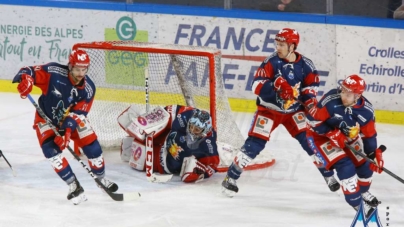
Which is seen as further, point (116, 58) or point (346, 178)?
point (116, 58)

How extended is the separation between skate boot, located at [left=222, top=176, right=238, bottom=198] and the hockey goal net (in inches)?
19.1

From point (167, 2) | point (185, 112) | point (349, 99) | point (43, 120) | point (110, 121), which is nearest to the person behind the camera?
point (349, 99)

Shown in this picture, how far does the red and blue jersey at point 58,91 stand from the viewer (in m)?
5.82

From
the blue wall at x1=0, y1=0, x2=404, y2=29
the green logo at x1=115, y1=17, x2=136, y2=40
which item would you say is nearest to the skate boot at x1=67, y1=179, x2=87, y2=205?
the blue wall at x1=0, y1=0, x2=404, y2=29

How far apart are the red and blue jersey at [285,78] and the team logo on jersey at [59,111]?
1.22 m

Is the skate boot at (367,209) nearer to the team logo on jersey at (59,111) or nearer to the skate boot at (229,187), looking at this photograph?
the skate boot at (229,187)

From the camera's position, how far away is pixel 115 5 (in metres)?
8.78

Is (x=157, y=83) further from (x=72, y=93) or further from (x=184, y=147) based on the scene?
(x=72, y=93)

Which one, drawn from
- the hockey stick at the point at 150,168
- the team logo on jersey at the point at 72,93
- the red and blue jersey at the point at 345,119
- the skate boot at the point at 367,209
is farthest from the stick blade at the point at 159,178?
the skate boot at the point at 367,209

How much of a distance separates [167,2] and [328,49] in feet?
5.30

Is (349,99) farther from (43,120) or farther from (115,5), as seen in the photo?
(115,5)

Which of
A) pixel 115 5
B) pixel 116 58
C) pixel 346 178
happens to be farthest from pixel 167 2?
pixel 346 178

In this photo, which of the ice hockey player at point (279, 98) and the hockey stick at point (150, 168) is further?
the hockey stick at point (150, 168)

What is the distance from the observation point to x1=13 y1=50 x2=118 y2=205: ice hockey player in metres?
5.77
